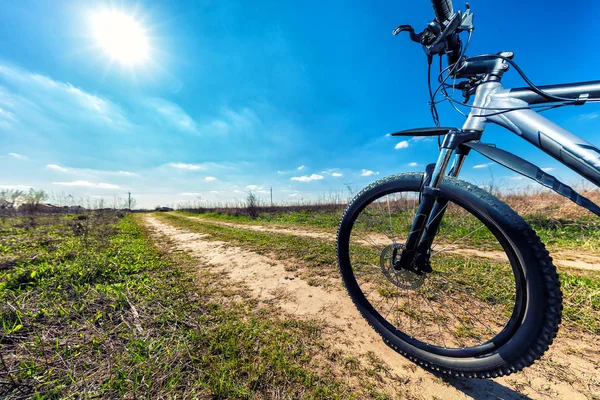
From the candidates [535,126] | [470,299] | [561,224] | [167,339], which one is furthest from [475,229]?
[561,224]

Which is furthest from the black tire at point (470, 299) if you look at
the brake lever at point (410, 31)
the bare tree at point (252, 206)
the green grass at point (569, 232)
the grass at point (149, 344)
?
the bare tree at point (252, 206)

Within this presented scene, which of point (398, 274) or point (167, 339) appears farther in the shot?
point (398, 274)

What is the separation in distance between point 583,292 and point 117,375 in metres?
3.76

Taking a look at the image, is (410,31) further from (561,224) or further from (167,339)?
(561,224)

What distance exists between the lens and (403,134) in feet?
5.76

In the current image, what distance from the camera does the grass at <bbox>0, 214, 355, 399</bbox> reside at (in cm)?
108

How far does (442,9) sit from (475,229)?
1619 millimetres

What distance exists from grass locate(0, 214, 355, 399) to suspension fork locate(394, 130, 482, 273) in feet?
3.08

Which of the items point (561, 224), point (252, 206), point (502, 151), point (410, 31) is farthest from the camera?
point (252, 206)

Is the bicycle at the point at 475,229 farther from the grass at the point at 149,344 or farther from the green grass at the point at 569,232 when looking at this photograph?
the green grass at the point at 569,232

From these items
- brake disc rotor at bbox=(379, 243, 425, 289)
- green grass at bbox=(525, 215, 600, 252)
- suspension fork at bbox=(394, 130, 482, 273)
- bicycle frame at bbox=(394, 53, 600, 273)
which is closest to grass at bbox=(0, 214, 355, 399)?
brake disc rotor at bbox=(379, 243, 425, 289)

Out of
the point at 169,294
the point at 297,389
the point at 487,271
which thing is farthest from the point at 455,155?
the point at 169,294

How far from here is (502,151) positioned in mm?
1272

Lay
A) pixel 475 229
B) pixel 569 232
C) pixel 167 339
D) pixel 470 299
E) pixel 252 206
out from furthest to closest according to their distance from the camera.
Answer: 1. pixel 252 206
2. pixel 569 232
3. pixel 470 299
4. pixel 475 229
5. pixel 167 339
